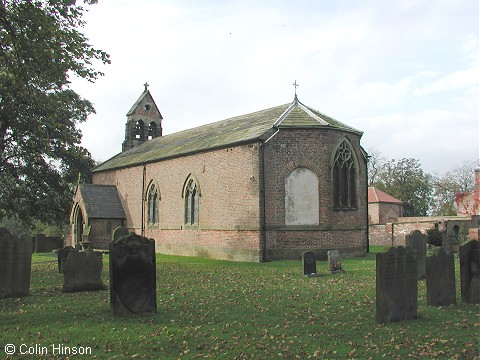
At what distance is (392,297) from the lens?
8594 mm

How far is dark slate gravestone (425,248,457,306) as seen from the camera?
9.93m

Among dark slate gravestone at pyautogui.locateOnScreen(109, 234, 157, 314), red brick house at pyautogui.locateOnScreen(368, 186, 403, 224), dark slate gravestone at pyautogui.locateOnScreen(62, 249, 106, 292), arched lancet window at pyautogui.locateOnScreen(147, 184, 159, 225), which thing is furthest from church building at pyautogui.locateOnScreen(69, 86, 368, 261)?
red brick house at pyautogui.locateOnScreen(368, 186, 403, 224)

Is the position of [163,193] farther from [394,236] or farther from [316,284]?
[394,236]

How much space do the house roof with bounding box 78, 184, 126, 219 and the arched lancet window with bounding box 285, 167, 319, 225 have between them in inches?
569

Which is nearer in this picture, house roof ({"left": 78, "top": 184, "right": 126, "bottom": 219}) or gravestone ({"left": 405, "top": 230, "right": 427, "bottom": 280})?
gravestone ({"left": 405, "top": 230, "right": 427, "bottom": 280})

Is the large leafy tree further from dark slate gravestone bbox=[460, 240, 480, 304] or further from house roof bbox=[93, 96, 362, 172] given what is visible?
dark slate gravestone bbox=[460, 240, 480, 304]

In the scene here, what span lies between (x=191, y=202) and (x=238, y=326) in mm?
17991

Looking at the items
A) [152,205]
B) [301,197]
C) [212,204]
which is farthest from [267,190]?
[152,205]

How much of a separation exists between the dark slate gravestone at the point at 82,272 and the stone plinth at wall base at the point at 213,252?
9.57 metres

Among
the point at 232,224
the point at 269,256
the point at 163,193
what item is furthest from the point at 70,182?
the point at 269,256

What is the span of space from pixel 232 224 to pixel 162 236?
7.40 metres

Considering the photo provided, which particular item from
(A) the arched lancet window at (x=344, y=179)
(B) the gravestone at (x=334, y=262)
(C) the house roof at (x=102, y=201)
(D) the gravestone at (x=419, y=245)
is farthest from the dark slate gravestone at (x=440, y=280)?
(C) the house roof at (x=102, y=201)

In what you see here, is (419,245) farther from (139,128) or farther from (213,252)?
(139,128)

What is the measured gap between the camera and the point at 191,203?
26.0m
